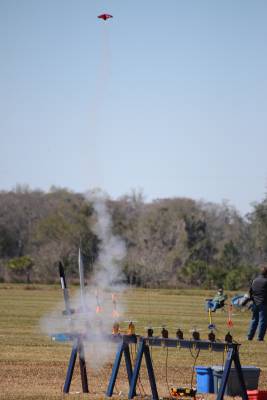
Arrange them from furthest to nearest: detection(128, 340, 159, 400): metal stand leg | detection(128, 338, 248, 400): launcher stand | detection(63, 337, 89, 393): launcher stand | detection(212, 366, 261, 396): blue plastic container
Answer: detection(63, 337, 89, 393): launcher stand → detection(212, 366, 261, 396): blue plastic container → detection(128, 340, 159, 400): metal stand leg → detection(128, 338, 248, 400): launcher stand

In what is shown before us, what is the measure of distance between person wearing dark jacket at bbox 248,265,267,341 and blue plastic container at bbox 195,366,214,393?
10633mm

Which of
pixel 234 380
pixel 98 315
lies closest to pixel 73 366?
pixel 98 315

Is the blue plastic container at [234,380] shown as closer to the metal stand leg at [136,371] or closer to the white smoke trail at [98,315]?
the metal stand leg at [136,371]

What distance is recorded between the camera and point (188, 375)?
20.7 metres

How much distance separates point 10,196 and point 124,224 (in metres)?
35.8

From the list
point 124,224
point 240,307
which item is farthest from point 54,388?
point 124,224

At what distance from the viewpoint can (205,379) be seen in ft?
59.6

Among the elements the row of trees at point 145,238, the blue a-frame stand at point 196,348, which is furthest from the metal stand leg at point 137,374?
the row of trees at point 145,238

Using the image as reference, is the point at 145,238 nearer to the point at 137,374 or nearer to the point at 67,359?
the point at 67,359

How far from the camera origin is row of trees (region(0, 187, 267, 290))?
3083 inches

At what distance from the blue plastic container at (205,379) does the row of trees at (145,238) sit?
3776cm

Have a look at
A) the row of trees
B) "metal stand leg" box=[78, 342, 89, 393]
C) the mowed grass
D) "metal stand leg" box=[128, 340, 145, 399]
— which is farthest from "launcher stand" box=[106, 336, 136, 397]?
the row of trees

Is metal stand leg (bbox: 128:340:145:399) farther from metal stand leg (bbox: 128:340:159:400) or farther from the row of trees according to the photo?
the row of trees

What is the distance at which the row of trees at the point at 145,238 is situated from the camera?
257ft
